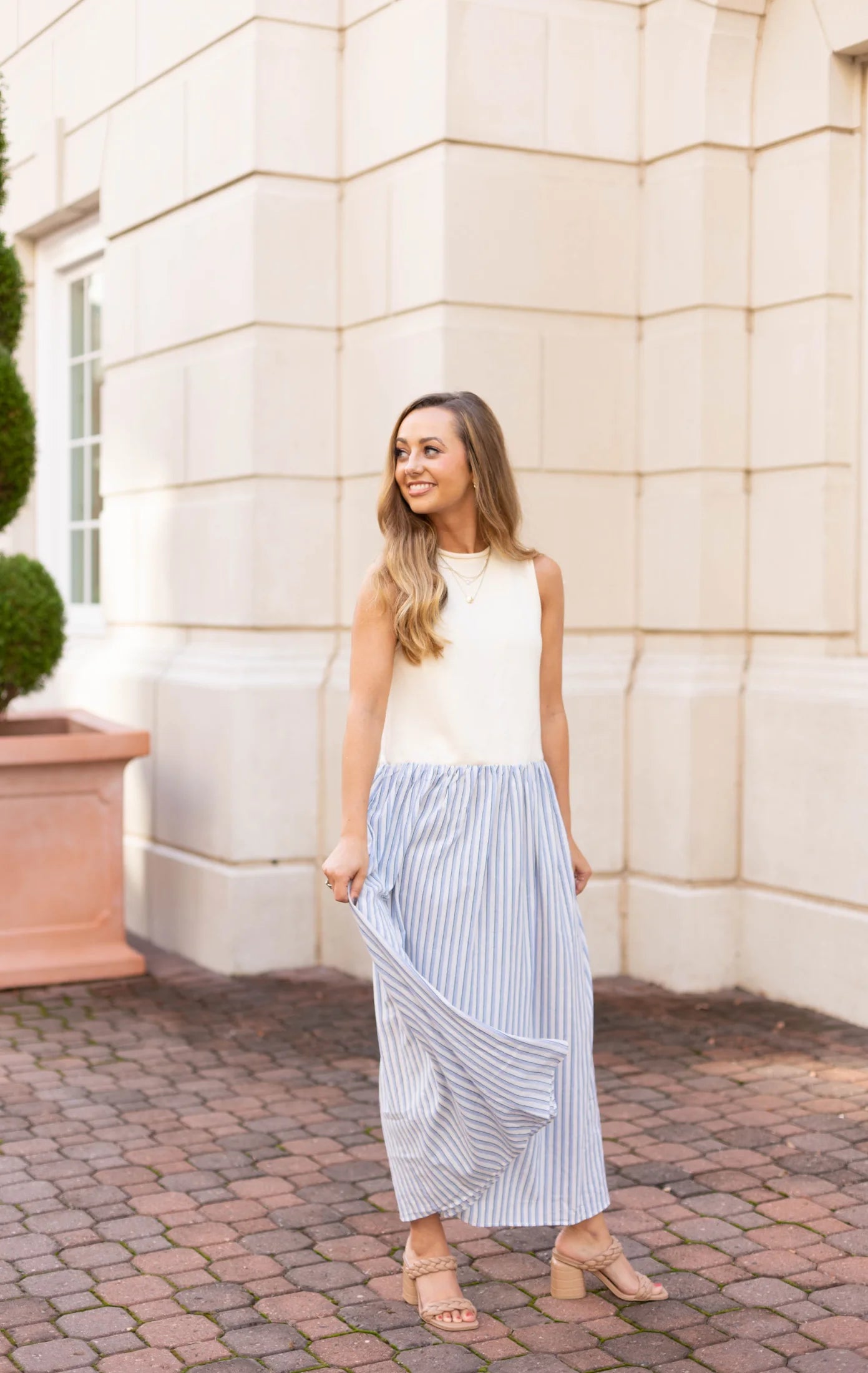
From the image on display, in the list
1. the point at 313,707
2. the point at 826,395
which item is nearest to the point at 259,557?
the point at 313,707

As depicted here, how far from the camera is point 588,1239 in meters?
3.30

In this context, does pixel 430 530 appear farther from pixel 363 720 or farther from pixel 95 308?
pixel 95 308

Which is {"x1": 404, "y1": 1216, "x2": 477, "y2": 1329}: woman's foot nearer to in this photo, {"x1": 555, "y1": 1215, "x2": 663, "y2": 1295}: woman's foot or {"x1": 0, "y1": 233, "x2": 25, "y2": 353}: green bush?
{"x1": 555, "y1": 1215, "x2": 663, "y2": 1295}: woman's foot

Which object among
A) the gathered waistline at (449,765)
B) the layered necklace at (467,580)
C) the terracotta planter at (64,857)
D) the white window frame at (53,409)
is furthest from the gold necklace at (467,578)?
the white window frame at (53,409)

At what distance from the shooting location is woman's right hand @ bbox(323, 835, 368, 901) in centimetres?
317

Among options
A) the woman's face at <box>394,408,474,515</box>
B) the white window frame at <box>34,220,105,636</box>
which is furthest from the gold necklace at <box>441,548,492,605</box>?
the white window frame at <box>34,220,105,636</box>

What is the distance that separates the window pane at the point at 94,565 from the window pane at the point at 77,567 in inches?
5.5

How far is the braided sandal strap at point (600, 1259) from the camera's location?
130 inches

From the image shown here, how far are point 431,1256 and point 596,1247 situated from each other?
334mm

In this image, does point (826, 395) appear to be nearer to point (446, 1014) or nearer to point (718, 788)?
point (718, 788)

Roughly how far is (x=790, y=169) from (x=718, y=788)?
7.32 feet

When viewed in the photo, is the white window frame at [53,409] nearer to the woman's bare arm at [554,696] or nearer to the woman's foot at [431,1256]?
the woman's bare arm at [554,696]

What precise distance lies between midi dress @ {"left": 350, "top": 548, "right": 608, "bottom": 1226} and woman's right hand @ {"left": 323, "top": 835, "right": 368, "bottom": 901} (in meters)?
0.03

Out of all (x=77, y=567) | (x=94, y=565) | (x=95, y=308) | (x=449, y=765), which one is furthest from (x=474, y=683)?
(x=77, y=567)
